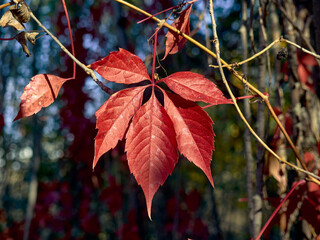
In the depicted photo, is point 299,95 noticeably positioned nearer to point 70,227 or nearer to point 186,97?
point 186,97

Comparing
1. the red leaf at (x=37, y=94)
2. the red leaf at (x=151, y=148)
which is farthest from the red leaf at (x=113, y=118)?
the red leaf at (x=37, y=94)

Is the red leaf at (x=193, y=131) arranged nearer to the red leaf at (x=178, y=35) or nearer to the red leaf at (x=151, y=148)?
the red leaf at (x=151, y=148)

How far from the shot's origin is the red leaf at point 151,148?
47cm

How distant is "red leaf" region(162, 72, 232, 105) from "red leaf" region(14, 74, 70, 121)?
0.22m

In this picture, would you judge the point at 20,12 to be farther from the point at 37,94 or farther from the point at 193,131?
the point at 193,131

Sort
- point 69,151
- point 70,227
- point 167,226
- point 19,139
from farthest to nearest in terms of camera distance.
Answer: point 19,139 < point 70,227 < point 167,226 < point 69,151

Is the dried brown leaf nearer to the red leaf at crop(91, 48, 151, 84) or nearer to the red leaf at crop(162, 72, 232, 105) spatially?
the red leaf at crop(91, 48, 151, 84)

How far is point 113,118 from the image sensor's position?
0.48 m

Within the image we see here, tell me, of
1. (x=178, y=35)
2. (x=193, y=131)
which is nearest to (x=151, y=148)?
(x=193, y=131)

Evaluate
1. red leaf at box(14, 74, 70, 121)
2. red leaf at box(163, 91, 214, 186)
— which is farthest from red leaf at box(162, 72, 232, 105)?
red leaf at box(14, 74, 70, 121)

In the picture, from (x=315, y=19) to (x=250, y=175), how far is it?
47 centimetres

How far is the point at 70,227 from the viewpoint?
3.24 meters

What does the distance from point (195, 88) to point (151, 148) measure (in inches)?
4.7

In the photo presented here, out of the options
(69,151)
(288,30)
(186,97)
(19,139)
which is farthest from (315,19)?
(19,139)
